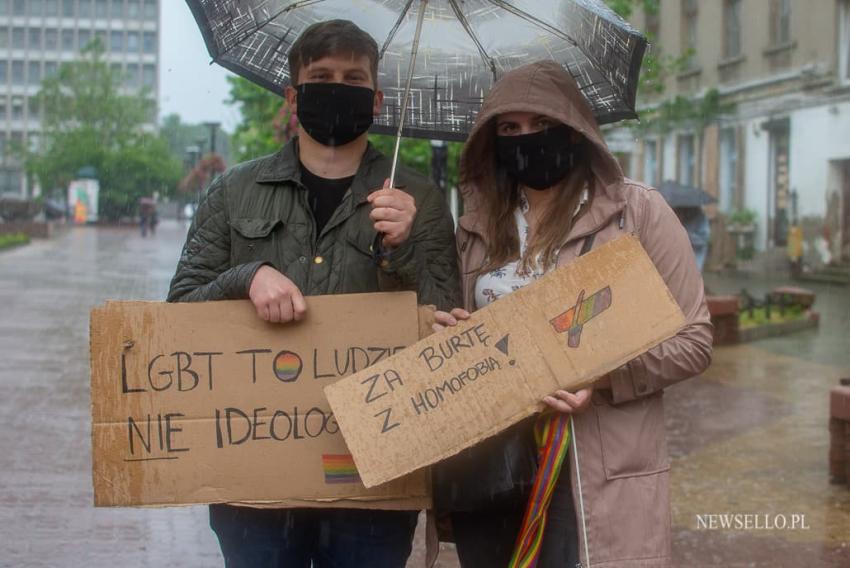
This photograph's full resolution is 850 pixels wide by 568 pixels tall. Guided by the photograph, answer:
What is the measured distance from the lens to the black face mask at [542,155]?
9.43 feet

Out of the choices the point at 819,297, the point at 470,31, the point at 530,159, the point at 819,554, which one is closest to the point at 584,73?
the point at 470,31

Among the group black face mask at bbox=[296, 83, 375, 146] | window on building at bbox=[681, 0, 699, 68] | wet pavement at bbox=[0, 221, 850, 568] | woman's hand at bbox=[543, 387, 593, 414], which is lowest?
wet pavement at bbox=[0, 221, 850, 568]

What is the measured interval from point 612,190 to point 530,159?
0.21m

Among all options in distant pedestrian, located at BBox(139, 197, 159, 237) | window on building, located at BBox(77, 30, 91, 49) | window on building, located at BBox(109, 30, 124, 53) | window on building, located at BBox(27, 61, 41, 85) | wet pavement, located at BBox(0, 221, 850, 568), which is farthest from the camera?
window on building, located at BBox(109, 30, 124, 53)

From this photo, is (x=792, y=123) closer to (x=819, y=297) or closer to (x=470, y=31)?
(x=819, y=297)

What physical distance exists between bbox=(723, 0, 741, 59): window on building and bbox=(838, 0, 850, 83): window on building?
4.84 metres

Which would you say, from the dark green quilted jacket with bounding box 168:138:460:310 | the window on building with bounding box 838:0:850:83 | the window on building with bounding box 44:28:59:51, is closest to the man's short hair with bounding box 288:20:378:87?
the dark green quilted jacket with bounding box 168:138:460:310

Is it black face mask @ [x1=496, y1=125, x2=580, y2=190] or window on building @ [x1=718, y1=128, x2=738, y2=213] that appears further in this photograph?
window on building @ [x1=718, y1=128, x2=738, y2=213]

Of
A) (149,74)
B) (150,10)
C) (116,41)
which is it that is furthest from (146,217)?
(150,10)

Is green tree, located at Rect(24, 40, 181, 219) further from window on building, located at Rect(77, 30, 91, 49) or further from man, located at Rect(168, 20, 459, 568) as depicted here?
man, located at Rect(168, 20, 459, 568)

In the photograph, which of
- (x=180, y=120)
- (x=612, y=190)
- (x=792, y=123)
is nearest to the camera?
(x=612, y=190)

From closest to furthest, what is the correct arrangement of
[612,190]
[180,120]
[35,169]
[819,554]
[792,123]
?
→ [612,190], [819,554], [792,123], [35,169], [180,120]

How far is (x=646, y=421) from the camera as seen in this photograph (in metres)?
2.80

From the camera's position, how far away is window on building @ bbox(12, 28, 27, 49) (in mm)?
85188
